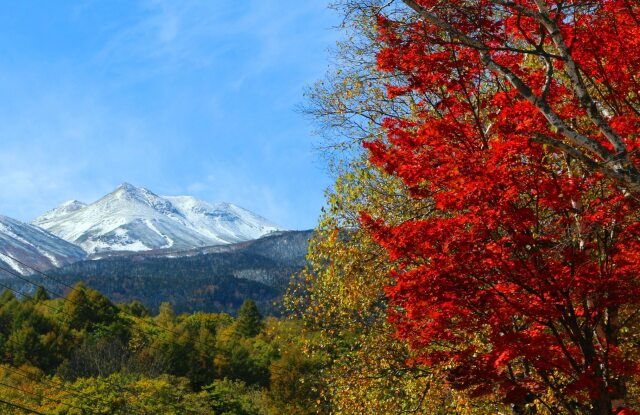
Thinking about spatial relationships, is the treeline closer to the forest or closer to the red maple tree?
the forest

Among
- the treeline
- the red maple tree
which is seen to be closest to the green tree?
the treeline

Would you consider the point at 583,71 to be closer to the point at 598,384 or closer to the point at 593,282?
the point at 593,282

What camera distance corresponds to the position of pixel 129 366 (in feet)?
214

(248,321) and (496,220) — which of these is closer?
(496,220)

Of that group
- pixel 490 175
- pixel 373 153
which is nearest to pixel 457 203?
pixel 490 175

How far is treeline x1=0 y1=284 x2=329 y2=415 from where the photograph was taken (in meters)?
48.0

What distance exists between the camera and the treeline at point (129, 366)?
48.0 meters

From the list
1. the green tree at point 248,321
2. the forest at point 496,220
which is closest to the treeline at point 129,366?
the green tree at point 248,321

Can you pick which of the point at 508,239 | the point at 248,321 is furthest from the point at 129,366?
the point at 508,239

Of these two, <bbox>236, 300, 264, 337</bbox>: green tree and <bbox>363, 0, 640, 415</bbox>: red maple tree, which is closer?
<bbox>363, 0, 640, 415</bbox>: red maple tree

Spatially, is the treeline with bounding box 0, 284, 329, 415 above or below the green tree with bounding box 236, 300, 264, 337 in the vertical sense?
below

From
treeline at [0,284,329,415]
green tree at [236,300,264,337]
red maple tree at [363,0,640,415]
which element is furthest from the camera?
green tree at [236,300,264,337]

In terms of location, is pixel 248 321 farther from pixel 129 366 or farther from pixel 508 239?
pixel 508 239

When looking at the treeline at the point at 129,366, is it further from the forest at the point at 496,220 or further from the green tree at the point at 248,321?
the forest at the point at 496,220
